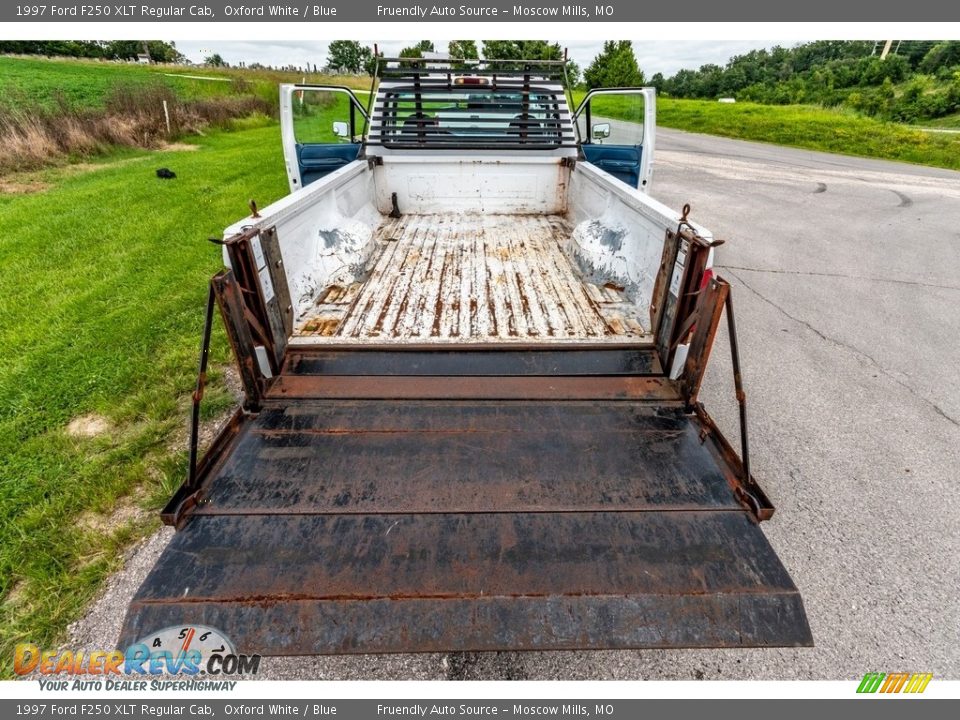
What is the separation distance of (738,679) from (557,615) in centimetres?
103

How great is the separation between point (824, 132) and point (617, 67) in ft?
79.0

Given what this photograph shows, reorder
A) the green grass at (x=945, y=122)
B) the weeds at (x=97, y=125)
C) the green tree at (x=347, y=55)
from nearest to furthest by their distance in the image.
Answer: the weeds at (x=97, y=125) → the green grass at (x=945, y=122) → the green tree at (x=347, y=55)

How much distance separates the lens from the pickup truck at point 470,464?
1632 mm

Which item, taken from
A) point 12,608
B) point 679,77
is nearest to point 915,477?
point 12,608

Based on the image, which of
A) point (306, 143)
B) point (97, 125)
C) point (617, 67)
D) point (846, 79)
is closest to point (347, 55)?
point (617, 67)

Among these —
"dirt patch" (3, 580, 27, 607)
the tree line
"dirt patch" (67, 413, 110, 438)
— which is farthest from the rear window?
the tree line

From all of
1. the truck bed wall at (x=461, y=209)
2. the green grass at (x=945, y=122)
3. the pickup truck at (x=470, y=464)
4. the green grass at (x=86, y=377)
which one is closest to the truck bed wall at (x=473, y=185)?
the truck bed wall at (x=461, y=209)

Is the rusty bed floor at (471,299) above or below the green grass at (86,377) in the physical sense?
above

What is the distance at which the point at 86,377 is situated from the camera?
3.81 m

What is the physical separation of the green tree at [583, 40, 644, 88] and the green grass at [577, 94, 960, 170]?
14.2 meters

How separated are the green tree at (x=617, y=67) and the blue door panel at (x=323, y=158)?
124ft

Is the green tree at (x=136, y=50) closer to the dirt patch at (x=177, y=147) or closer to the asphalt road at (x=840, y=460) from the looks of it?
the dirt patch at (x=177, y=147)

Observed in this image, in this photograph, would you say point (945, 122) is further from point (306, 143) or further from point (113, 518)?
point (113, 518)

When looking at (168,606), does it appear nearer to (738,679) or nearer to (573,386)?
(573,386)
